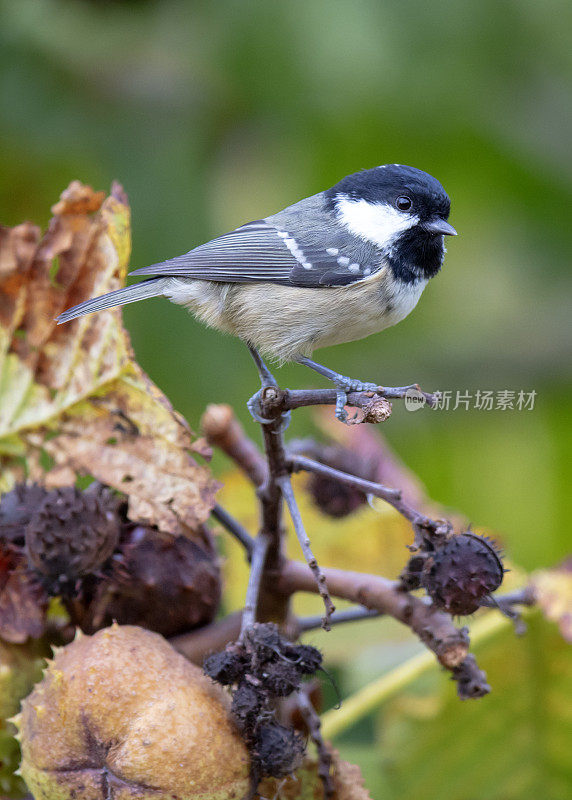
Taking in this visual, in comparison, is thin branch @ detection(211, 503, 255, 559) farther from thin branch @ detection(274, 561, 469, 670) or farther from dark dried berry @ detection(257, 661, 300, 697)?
dark dried berry @ detection(257, 661, 300, 697)

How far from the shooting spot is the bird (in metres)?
2.22

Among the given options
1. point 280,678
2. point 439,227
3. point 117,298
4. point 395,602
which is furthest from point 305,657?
point 439,227

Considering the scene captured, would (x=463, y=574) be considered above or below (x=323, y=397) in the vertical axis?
below

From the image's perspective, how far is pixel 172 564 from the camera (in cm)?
211

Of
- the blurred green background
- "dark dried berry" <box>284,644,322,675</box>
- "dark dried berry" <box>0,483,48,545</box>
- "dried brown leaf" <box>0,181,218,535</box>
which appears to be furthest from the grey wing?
the blurred green background

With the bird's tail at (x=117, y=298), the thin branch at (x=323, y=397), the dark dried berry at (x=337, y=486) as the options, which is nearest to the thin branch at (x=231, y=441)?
the dark dried berry at (x=337, y=486)

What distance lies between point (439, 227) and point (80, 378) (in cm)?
95

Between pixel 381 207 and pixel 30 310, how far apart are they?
934 mm

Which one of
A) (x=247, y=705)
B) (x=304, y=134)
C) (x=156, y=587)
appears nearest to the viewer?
(x=247, y=705)

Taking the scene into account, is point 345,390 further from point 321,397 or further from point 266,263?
point 266,263

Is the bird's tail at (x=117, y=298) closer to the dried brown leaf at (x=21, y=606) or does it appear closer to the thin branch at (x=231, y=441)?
the thin branch at (x=231, y=441)

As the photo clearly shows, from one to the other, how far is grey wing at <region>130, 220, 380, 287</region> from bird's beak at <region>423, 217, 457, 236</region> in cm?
18

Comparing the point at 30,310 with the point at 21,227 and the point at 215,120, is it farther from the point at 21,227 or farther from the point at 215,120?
the point at 215,120

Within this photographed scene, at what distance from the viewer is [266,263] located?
7.93 feet
